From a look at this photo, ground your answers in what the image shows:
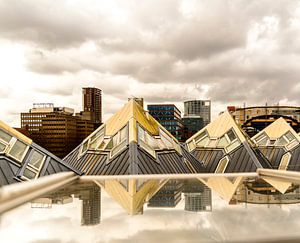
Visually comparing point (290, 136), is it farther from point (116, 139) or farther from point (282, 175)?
point (282, 175)

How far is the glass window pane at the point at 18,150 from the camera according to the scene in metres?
17.0

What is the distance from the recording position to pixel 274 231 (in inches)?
185

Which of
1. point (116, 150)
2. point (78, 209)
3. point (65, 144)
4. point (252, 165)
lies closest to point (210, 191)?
point (78, 209)

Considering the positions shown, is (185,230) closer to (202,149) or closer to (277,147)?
(202,149)

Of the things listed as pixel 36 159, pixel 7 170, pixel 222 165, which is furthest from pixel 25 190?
pixel 222 165

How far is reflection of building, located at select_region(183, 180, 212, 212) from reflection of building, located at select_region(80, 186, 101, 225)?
1919 millimetres

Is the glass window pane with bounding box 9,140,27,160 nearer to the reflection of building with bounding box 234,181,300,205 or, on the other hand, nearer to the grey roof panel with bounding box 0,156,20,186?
the grey roof panel with bounding box 0,156,20,186

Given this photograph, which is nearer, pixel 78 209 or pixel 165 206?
pixel 78 209

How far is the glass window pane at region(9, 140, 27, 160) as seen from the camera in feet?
55.7

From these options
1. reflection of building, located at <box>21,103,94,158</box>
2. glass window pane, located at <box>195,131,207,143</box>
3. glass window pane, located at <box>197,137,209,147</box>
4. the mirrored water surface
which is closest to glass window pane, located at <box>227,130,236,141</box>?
glass window pane, located at <box>197,137,209,147</box>

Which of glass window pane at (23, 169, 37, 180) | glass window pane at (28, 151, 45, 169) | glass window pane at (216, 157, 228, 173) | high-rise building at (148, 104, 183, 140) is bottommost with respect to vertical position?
glass window pane at (216, 157, 228, 173)

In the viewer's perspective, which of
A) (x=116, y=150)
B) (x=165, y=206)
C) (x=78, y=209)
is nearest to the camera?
(x=78, y=209)

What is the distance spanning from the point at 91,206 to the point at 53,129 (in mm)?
168328

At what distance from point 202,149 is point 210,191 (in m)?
26.0
